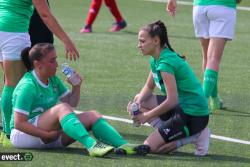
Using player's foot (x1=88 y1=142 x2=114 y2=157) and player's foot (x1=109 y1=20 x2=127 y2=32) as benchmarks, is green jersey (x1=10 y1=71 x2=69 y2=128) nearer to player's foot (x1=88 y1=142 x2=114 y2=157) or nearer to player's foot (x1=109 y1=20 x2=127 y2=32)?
player's foot (x1=88 y1=142 x2=114 y2=157)

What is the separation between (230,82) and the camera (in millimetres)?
11609

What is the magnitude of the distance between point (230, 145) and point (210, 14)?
213 cm

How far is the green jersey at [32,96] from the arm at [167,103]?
0.80 meters

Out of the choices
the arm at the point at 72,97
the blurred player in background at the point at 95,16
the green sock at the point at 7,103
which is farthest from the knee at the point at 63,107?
the blurred player in background at the point at 95,16

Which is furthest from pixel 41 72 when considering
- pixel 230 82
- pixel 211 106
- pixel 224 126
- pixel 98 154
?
pixel 230 82

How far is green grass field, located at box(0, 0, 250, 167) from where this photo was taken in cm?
757

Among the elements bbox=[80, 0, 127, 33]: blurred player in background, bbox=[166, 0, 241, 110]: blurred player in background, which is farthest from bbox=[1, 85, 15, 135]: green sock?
bbox=[80, 0, 127, 33]: blurred player in background

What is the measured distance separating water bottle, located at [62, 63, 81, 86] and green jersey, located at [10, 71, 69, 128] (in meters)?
0.18

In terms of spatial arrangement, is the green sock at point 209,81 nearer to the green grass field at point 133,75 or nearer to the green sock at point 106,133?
the green grass field at point 133,75

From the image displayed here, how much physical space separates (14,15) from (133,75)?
4.05 metres

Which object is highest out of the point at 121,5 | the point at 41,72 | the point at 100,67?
the point at 41,72

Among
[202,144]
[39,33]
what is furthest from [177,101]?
[39,33]

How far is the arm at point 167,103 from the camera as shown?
7637 millimetres

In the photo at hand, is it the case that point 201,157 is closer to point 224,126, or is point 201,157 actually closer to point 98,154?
point 98,154
